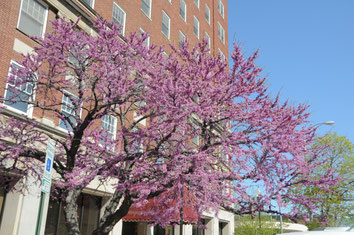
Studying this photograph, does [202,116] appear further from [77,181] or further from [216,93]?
[77,181]

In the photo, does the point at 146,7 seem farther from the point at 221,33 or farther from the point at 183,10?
the point at 221,33

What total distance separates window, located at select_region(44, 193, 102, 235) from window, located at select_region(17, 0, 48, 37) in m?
7.37

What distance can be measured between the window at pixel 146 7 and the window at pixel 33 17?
31.2 ft

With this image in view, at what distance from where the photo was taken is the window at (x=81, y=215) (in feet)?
45.8

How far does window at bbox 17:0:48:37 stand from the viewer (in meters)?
14.2

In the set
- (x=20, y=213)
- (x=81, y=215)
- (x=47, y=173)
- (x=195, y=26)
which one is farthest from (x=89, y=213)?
(x=195, y=26)

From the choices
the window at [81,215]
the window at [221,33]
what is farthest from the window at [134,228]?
the window at [221,33]

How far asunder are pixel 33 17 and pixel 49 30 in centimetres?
87

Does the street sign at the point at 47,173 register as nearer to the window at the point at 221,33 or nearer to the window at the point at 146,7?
the window at the point at 146,7

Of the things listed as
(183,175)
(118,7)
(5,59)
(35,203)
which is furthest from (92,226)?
(118,7)

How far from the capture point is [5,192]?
1232 cm

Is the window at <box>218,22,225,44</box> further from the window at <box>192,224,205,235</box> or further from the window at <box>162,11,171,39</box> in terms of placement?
the window at <box>192,224,205,235</box>

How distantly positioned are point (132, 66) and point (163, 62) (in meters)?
1.20

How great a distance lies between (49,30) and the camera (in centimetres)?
1534
